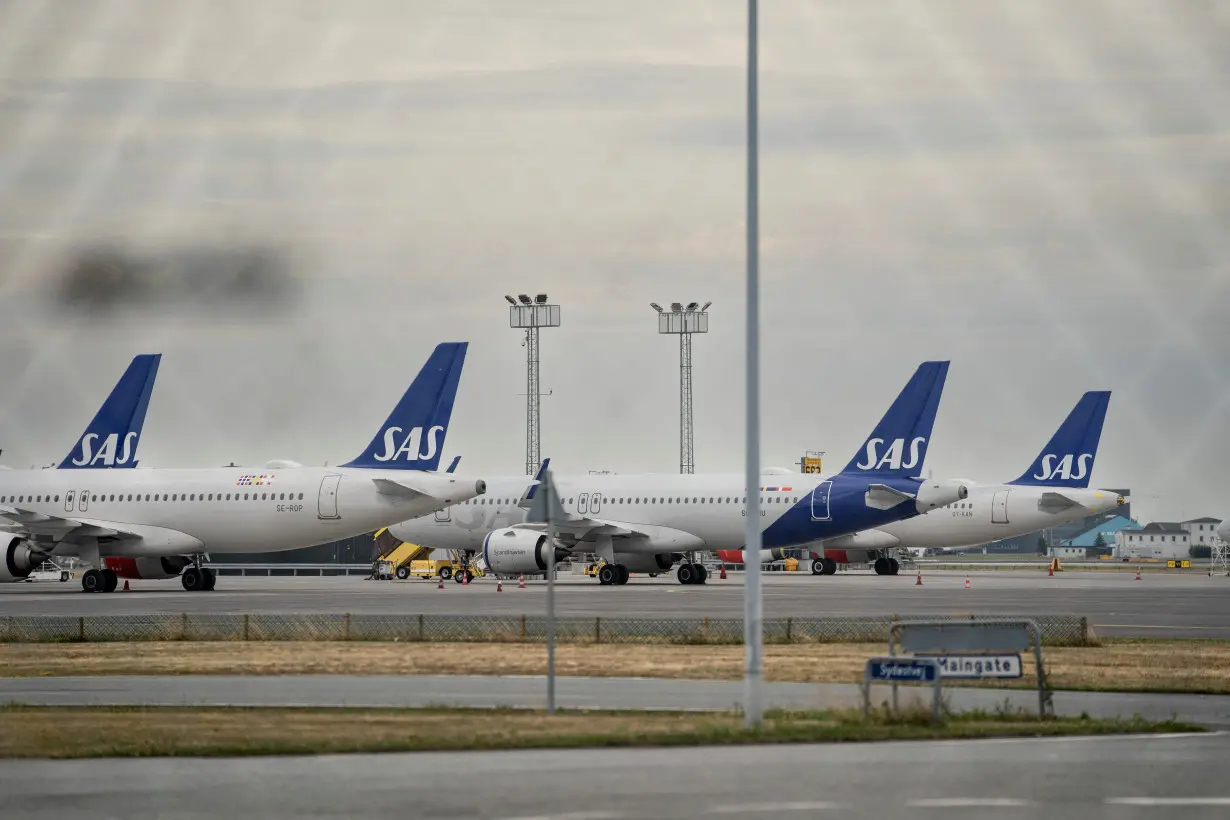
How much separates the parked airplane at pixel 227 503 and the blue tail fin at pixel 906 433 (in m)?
19.6

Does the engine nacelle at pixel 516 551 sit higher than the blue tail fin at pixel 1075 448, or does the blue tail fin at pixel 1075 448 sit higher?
the blue tail fin at pixel 1075 448

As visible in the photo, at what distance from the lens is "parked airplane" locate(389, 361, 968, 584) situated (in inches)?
2992

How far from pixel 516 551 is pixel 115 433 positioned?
17.4 m

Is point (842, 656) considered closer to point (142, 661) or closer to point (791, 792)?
point (142, 661)

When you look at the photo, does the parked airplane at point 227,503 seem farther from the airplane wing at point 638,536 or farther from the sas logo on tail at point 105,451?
the airplane wing at point 638,536

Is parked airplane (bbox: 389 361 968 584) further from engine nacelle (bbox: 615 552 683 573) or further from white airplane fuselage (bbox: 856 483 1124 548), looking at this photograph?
white airplane fuselage (bbox: 856 483 1124 548)

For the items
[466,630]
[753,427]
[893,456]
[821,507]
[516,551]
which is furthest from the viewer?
[893,456]

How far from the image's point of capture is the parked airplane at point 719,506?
7600cm

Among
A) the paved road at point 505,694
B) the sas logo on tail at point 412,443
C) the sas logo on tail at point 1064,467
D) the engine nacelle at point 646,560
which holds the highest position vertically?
the sas logo on tail at point 1064,467

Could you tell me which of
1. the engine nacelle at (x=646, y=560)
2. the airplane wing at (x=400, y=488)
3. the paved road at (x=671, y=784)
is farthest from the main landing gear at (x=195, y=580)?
the paved road at (x=671, y=784)

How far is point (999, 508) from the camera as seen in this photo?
312ft

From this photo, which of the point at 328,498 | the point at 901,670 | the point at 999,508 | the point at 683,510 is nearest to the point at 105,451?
the point at 328,498

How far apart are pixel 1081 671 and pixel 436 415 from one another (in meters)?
42.2

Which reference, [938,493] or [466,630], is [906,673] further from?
[938,493]
